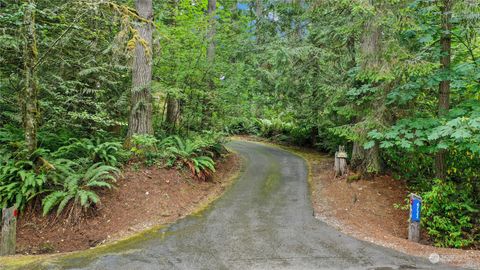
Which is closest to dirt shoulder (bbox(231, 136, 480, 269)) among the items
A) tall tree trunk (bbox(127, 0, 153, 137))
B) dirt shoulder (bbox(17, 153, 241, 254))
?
dirt shoulder (bbox(17, 153, 241, 254))

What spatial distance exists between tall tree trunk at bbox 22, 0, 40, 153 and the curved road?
10.4 ft

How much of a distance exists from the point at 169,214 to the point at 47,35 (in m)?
5.72

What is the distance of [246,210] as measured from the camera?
793cm

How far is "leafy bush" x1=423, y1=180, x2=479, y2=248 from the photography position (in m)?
7.32

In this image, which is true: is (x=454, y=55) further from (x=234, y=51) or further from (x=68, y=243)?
(x=68, y=243)

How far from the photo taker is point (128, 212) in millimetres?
7371

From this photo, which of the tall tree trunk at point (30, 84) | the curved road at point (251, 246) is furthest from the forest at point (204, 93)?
the curved road at point (251, 246)

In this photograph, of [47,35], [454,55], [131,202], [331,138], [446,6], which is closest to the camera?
[446,6]

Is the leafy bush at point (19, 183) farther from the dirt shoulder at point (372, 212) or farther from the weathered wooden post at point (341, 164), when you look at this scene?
the weathered wooden post at point (341, 164)

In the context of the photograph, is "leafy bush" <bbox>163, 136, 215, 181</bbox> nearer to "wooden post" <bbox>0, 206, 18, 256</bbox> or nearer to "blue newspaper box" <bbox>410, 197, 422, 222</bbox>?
"wooden post" <bbox>0, 206, 18, 256</bbox>

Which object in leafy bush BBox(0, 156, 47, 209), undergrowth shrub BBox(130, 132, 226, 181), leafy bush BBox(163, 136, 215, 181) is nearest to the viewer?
leafy bush BBox(0, 156, 47, 209)

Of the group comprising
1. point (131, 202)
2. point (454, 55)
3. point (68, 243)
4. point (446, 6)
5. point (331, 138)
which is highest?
point (446, 6)

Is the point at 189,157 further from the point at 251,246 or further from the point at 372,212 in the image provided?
the point at 372,212

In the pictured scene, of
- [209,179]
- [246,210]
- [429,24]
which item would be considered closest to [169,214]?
[246,210]
